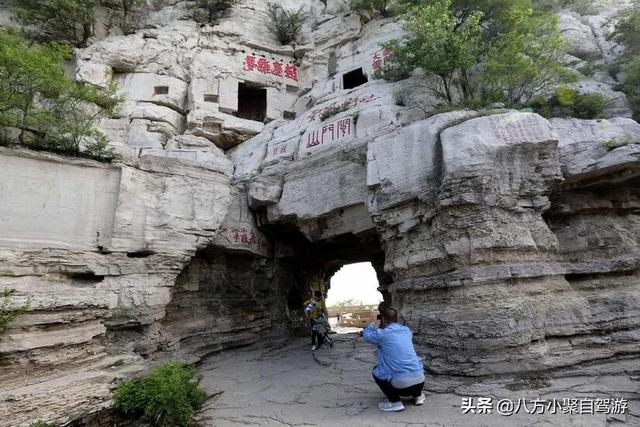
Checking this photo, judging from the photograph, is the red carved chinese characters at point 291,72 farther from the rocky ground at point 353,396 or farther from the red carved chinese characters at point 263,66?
the rocky ground at point 353,396

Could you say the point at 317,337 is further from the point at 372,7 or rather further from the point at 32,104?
the point at 372,7

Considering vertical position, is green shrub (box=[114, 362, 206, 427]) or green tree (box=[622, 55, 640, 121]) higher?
green tree (box=[622, 55, 640, 121])

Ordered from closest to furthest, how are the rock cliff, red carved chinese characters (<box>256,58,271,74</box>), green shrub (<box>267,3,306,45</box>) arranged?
the rock cliff, red carved chinese characters (<box>256,58,271,74</box>), green shrub (<box>267,3,306,45</box>)

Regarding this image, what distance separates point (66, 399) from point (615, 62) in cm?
1418

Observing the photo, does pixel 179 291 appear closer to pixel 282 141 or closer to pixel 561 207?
pixel 282 141

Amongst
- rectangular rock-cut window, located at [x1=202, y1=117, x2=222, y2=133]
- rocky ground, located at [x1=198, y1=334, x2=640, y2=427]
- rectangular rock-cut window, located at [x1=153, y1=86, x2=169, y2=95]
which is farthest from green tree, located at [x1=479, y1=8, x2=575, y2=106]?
rectangular rock-cut window, located at [x1=153, y1=86, x2=169, y2=95]

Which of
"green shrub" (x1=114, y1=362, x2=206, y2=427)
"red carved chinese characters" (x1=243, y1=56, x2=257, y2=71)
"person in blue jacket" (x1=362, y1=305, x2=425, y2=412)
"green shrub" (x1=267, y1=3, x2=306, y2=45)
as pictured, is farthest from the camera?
"green shrub" (x1=267, y1=3, x2=306, y2=45)

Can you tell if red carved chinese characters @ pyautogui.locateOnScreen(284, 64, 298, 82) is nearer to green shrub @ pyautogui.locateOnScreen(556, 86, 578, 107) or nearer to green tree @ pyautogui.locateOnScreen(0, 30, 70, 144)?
green tree @ pyautogui.locateOnScreen(0, 30, 70, 144)

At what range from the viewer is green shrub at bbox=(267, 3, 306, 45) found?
1630 centimetres

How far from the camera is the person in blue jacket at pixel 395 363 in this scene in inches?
165

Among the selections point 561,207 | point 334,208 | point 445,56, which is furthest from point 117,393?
point 445,56

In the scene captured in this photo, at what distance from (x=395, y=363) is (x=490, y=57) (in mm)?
7065

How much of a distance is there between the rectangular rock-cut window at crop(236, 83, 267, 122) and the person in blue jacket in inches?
517

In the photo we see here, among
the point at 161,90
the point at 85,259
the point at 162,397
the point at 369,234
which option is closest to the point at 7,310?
the point at 85,259
